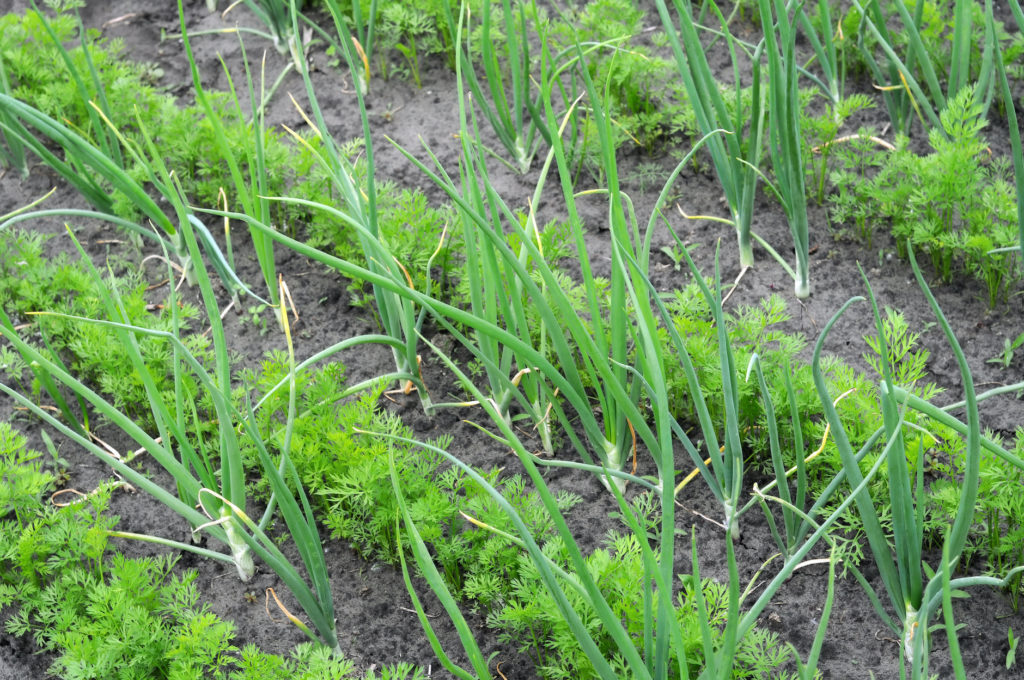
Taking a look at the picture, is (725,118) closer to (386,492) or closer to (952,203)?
(952,203)

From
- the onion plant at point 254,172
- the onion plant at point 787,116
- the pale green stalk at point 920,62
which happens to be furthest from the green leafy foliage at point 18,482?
the pale green stalk at point 920,62

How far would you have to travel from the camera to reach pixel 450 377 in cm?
251

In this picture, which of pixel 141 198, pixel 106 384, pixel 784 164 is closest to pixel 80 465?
pixel 106 384

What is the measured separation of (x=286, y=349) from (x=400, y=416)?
0.42 metres

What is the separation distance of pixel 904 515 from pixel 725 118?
1.10 meters

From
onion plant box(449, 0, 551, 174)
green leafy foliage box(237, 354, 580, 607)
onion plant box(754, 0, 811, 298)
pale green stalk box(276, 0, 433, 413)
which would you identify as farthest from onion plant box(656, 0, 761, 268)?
green leafy foliage box(237, 354, 580, 607)

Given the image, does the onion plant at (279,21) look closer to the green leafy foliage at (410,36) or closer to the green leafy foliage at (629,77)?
the green leafy foliage at (410,36)

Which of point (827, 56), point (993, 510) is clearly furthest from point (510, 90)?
point (993, 510)

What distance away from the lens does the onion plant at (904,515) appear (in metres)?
1.56

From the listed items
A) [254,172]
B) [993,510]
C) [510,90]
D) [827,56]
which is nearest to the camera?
[993,510]

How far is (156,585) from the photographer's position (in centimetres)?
201

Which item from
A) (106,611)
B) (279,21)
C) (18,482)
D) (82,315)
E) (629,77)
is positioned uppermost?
(279,21)

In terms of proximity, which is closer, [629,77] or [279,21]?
[629,77]

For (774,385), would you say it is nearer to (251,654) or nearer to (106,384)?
(251,654)
